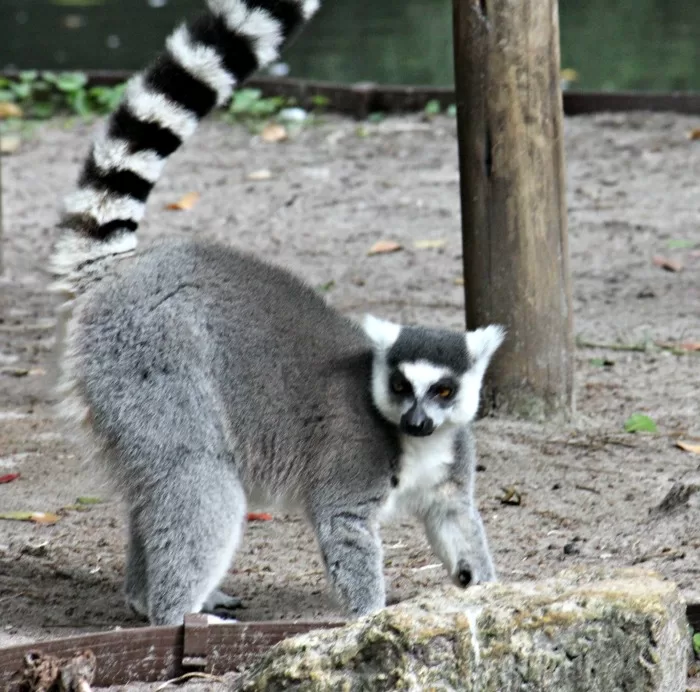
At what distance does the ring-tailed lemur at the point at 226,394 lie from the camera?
12.8 ft

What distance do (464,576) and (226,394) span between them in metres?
0.95

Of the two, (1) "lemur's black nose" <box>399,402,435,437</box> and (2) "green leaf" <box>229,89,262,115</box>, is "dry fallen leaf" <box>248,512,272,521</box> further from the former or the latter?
A: (2) "green leaf" <box>229,89,262,115</box>

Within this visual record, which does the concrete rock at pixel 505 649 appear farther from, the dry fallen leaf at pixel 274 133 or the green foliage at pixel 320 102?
the green foliage at pixel 320 102

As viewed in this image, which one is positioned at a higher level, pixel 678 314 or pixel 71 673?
pixel 71 673

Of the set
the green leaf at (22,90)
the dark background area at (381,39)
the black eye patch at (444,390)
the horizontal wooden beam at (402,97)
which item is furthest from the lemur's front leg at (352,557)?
the dark background area at (381,39)

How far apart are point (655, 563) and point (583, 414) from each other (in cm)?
149

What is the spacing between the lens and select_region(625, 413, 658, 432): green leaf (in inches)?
215

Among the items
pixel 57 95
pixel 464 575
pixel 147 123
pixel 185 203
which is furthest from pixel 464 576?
pixel 57 95

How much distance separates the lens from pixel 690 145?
32.5 ft

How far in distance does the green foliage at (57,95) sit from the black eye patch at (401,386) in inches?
327

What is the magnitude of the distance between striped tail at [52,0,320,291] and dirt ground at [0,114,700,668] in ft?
2.59

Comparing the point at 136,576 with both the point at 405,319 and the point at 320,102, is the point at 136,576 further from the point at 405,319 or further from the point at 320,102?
the point at 320,102

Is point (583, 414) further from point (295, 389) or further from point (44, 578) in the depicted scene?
point (44, 578)

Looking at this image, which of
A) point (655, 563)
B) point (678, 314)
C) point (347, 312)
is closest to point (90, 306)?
point (655, 563)
